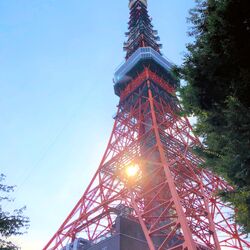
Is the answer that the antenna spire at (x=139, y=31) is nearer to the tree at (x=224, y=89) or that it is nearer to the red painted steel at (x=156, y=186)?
the red painted steel at (x=156, y=186)

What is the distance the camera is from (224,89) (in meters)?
5.46

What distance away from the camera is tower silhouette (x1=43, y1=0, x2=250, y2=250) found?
49.0 feet

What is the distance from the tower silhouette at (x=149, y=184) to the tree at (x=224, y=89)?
21.6 feet

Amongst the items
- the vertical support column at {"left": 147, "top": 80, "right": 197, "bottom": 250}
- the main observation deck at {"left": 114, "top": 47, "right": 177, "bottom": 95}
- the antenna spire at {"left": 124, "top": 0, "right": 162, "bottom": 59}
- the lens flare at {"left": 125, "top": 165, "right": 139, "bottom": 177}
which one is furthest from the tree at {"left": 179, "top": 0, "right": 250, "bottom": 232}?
the antenna spire at {"left": 124, "top": 0, "right": 162, "bottom": 59}

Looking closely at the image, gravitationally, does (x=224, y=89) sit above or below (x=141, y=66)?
below

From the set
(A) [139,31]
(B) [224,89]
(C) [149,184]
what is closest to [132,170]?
(C) [149,184]

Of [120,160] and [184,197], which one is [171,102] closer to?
[120,160]

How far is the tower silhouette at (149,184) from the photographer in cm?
1495

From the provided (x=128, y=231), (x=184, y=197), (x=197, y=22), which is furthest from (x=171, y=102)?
(x=197, y=22)

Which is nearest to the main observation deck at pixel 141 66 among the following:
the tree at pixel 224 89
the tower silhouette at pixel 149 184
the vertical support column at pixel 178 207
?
the tower silhouette at pixel 149 184

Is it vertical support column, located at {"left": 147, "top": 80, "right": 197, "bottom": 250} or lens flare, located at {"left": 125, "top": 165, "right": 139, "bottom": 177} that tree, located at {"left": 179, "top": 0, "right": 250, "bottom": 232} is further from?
lens flare, located at {"left": 125, "top": 165, "right": 139, "bottom": 177}

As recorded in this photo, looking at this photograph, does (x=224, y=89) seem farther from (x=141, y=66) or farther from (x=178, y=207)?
(x=141, y=66)

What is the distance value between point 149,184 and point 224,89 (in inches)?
553

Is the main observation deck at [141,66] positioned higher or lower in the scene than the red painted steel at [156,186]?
higher
